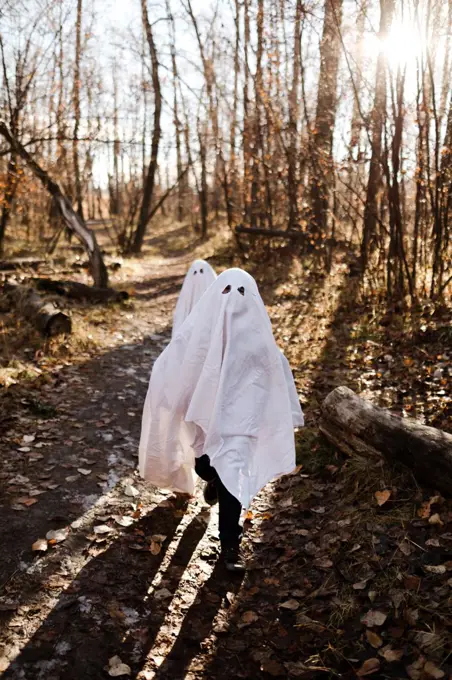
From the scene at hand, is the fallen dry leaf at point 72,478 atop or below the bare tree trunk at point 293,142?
below

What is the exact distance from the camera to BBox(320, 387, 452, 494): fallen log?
3.86m

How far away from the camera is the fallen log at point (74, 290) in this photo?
10.9m

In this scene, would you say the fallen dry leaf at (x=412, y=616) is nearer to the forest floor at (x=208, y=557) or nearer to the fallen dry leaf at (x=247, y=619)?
the forest floor at (x=208, y=557)

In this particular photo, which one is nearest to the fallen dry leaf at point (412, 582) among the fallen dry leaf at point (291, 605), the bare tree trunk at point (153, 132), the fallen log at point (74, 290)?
the fallen dry leaf at point (291, 605)

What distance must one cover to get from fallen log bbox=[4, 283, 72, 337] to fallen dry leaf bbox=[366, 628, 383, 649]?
6818mm

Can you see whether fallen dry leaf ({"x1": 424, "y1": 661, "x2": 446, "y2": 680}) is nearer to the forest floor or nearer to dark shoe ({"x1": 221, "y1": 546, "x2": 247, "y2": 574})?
the forest floor

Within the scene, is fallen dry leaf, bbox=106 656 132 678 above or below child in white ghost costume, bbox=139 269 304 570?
below

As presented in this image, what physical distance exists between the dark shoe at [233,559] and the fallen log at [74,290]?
8271mm

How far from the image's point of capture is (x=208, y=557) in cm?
392

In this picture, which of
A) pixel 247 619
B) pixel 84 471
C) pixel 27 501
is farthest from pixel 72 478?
pixel 247 619

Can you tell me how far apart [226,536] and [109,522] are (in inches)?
43.0

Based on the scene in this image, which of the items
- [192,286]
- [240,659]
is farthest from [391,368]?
[240,659]

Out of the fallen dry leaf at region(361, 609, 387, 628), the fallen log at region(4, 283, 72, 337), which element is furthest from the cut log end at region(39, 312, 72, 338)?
the fallen dry leaf at region(361, 609, 387, 628)

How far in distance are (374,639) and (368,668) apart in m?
0.20
